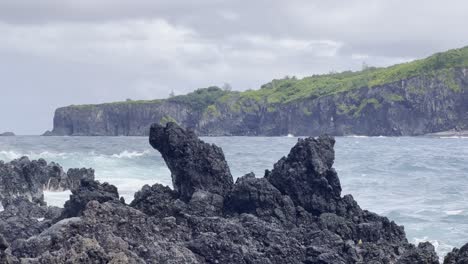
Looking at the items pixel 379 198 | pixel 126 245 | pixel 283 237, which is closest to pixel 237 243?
pixel 283 237

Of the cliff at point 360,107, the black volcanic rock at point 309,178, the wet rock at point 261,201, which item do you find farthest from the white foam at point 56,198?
the cliff at point 360,107

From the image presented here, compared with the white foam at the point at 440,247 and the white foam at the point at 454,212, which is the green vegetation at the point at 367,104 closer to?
the white foam at the point at 454,212

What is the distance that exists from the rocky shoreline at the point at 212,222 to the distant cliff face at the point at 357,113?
460 feet

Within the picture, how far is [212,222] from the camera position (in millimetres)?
16266

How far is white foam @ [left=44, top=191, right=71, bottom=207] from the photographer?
→ 3213cm

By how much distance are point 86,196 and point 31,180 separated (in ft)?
50.1

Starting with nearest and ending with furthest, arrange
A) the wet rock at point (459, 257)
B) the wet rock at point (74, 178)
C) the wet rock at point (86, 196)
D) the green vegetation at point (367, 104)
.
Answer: the wet rock at point (459, 257) < the wet rock at point (86, 196) < the wet rock at point (74, 178) < the green vegetation at point (367, 104)

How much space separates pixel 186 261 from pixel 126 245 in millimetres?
959

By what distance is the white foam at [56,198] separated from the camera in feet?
105

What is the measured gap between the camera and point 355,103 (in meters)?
175

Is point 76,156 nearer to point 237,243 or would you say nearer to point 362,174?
point 362,174

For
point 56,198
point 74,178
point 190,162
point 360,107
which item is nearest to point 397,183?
point 74,178

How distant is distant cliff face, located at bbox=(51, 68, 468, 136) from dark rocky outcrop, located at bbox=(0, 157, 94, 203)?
12657cm

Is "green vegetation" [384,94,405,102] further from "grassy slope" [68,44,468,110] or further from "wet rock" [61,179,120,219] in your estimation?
"wet rock" [61,179,120,219]
